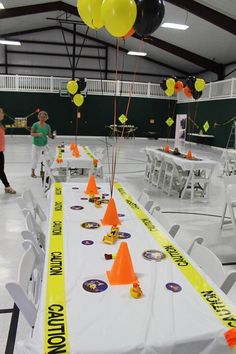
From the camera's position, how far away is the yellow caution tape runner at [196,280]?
1.56 m

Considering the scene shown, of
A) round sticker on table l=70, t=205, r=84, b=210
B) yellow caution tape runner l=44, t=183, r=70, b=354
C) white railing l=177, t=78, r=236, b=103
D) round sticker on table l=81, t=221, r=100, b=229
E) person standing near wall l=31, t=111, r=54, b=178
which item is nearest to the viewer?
yellow caution tape runner l=44, t=183, r=70, b=354

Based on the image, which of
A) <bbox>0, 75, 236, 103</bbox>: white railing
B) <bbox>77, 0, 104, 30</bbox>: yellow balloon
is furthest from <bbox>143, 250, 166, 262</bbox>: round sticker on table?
<bbox>0, 75, 236, 103</bbox>: white railing

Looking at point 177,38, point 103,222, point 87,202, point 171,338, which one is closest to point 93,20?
point 87,202

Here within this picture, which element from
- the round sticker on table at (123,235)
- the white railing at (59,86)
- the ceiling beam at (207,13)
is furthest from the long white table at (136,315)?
the white railing at (59,86)

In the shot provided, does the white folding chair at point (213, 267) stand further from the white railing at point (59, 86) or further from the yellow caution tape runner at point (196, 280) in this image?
the white railing at point (59, 86)

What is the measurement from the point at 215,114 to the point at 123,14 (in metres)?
15.8

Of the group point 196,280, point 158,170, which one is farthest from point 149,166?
point 196,280

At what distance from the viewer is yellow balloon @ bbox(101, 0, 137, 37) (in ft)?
Result: 8.77

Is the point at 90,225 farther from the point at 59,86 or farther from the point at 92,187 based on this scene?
the point at 59,86

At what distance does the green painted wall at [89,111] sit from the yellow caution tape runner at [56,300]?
63.4 ft

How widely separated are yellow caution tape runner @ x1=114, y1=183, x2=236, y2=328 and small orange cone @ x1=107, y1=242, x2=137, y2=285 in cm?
33

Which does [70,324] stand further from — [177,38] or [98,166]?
[177,38]

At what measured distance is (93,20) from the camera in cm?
370

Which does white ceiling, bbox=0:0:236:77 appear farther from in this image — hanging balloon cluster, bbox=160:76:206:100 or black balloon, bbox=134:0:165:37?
black balloon, bbox=134:0:165:37
